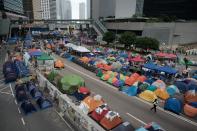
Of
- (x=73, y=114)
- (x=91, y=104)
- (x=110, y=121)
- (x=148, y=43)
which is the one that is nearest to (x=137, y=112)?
Result: (x=110, y=121)

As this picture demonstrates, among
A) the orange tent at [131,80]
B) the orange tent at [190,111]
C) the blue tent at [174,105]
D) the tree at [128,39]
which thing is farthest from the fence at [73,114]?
the tree at [128,39]

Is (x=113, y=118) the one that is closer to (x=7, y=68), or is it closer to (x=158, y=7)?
(x=7, y=68)

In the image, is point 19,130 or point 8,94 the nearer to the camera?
point 19,130

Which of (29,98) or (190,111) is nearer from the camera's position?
(190,111)

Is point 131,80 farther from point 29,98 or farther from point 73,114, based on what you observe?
point 29,98

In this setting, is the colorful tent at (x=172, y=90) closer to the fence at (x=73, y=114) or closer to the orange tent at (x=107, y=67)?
the fence at (x=73, y=114)

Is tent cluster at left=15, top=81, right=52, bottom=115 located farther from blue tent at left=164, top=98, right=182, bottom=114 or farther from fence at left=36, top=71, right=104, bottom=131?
blue tent at left=164, top=98, right=182, bottom=114

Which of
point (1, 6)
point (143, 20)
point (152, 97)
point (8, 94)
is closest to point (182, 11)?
point (143, 20)
